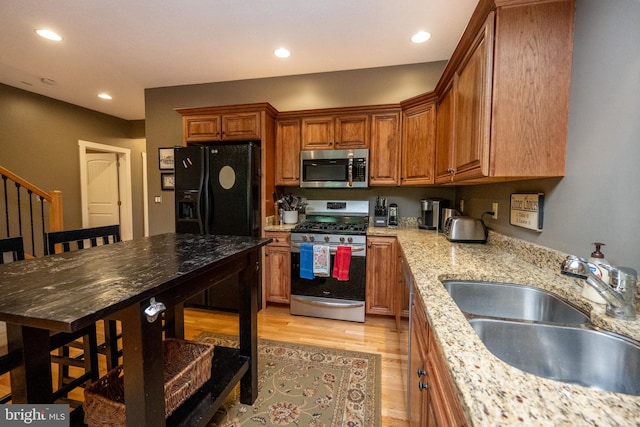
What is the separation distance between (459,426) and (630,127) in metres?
1.20

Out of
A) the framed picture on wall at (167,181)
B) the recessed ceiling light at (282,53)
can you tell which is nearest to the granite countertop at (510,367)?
the recessed ceiling light at (282,53)

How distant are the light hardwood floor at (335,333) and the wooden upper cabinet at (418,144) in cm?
143

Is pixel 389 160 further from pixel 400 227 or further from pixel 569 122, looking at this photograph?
pixel 569 122

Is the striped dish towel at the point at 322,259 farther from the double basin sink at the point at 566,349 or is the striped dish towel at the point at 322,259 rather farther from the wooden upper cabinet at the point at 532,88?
the double basin sink at the point at 566,349

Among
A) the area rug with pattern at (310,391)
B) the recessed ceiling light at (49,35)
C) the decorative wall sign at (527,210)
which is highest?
the recessed ceiling light at (49,35)

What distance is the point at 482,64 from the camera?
4.52ft

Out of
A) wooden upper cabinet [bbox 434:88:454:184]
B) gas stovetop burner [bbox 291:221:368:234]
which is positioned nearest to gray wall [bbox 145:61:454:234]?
gas stovetop burner [bbox 291:221:368:234]

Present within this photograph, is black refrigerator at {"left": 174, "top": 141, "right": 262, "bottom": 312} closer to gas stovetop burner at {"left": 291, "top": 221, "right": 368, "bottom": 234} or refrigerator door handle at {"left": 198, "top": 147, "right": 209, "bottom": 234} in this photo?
refrigerator door handle at {"left": 198, "top": 147, "right": 209, "bottom": 234}

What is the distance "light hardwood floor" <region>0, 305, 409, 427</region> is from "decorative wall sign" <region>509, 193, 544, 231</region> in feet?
3.27

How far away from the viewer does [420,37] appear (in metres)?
2.38

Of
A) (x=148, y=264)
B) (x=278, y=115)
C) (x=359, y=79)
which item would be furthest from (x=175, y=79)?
(x=148, y=264)

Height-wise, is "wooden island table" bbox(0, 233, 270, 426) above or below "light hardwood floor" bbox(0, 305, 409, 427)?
above

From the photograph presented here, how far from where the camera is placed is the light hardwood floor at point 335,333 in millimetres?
1836

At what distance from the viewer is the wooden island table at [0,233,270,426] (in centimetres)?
75
